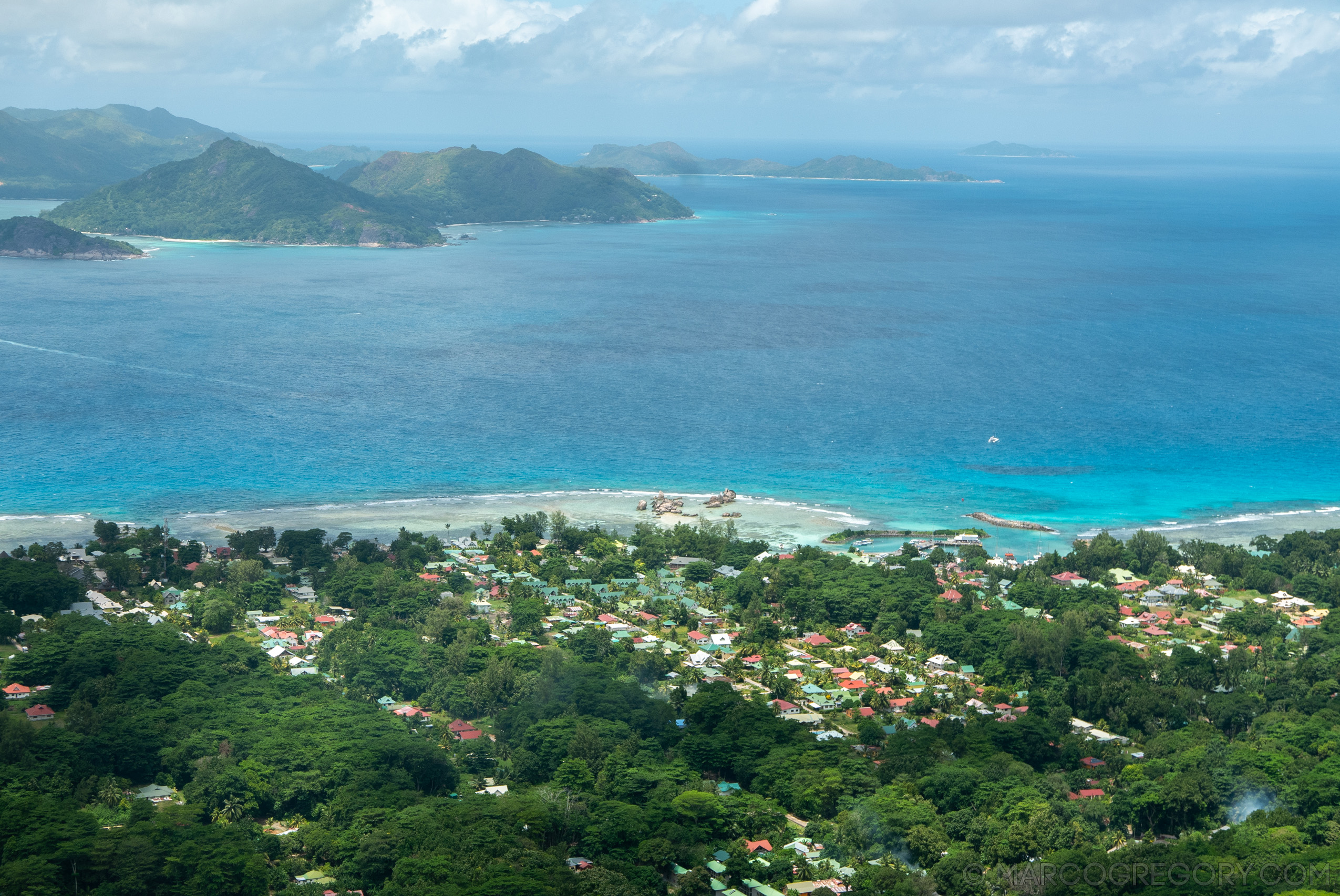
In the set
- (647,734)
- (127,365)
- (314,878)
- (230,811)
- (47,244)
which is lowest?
(314,878)

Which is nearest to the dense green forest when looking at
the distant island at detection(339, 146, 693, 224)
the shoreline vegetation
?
the shoreline vegetation

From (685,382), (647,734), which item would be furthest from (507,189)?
(647,734)

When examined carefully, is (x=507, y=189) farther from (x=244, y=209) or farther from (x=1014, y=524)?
(x=1014, y=524)

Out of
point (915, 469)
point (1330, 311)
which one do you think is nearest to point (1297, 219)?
point (1330, 311)

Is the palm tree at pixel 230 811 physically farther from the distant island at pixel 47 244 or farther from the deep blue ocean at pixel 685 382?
the distant island at pixel 47 244

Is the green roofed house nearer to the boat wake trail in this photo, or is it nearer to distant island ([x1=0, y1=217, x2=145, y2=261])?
the boat wake trail

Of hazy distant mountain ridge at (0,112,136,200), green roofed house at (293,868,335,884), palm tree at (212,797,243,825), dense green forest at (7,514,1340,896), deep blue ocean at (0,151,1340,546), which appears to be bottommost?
green roofed house at (293,868,335,884)

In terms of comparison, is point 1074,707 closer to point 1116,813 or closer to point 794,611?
point 1116,813
